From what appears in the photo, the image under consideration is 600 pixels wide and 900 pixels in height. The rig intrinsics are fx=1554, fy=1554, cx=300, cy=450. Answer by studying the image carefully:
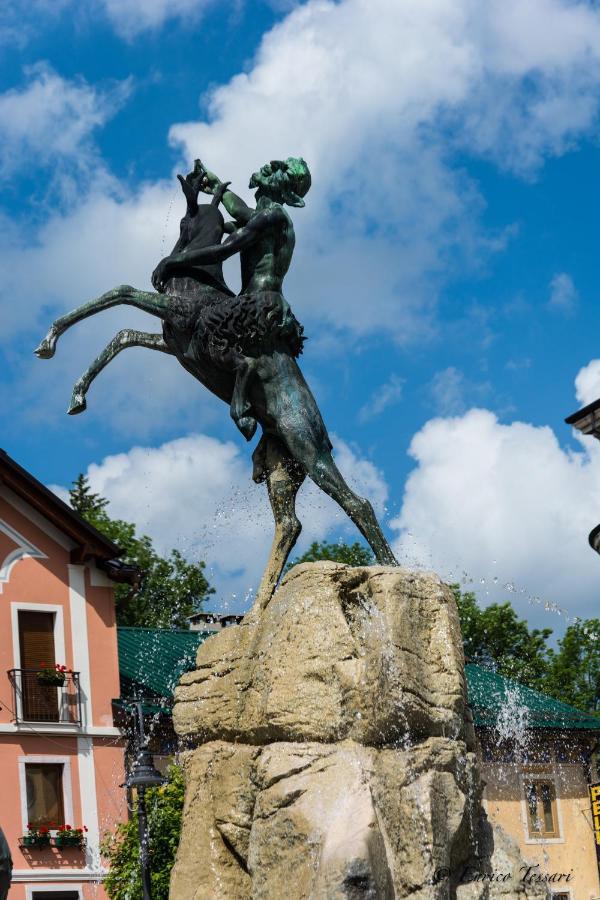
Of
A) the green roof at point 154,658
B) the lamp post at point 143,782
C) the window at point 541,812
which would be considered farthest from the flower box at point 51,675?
the window at point 541,812

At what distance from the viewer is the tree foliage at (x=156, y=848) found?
22359 millimetres

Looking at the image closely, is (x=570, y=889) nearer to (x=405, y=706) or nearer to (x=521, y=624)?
(x=521, y=624)

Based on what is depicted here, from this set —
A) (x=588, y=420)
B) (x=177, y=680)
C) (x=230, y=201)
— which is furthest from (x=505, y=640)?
(x=230, y=201)

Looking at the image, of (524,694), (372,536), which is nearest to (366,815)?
(372,536)

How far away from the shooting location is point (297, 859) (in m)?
9.66

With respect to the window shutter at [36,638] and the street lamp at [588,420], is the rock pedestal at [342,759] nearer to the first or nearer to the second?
the window shutter at [36,638]

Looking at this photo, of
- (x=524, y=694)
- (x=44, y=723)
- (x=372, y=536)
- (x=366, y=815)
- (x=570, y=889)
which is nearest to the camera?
(x=366, y=815)

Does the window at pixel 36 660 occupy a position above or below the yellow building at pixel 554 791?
above

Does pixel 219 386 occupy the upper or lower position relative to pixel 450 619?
upper

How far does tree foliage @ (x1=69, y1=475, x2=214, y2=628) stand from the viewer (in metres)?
41.5

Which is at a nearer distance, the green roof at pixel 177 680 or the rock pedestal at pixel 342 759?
the rock pedestal at pixel 342 759

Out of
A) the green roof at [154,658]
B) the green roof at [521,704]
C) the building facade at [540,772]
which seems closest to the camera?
the green roof at [154,658]

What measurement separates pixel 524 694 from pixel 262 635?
29.1 metres

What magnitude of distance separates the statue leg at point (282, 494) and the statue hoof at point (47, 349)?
5.92 ft
